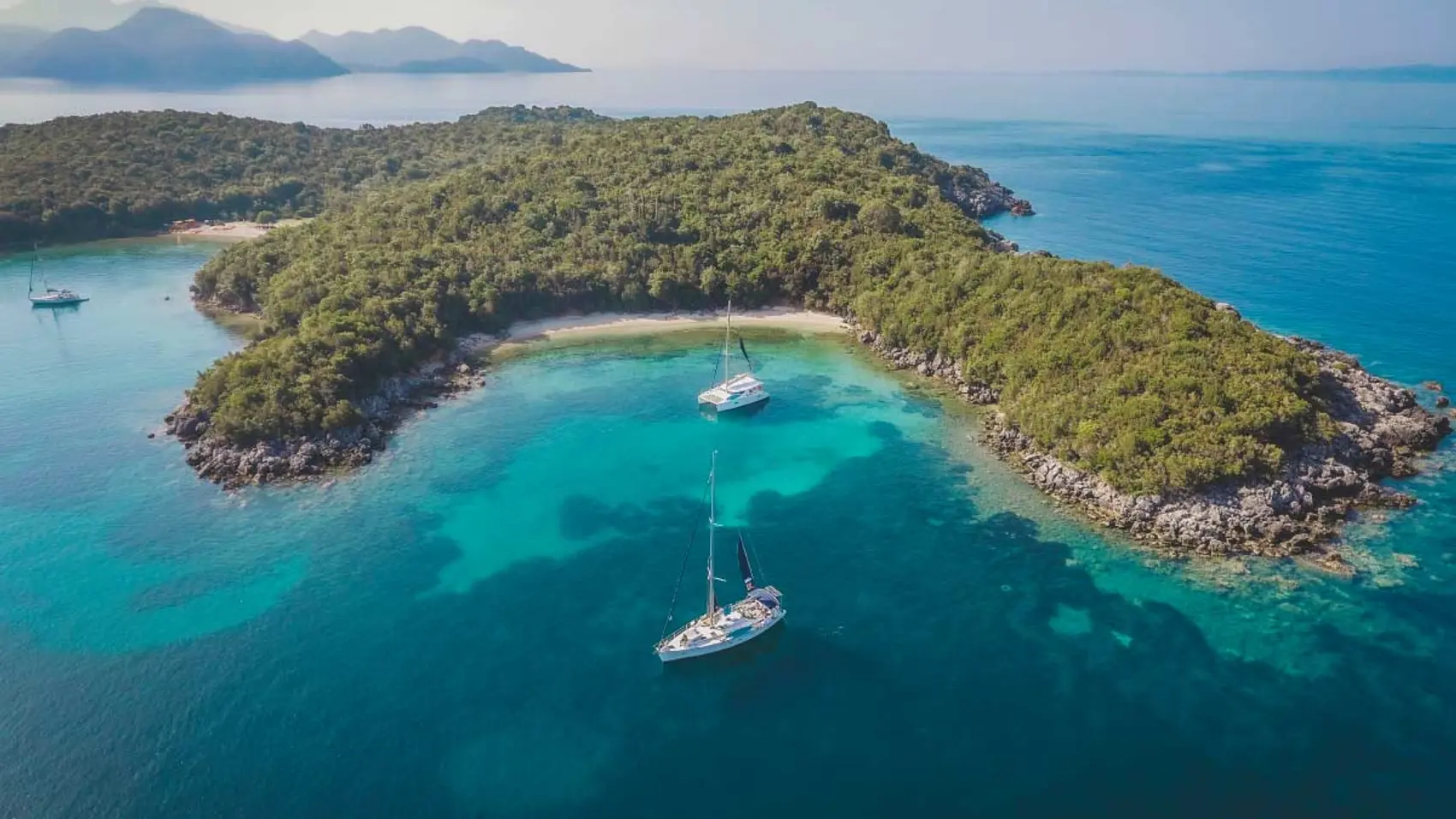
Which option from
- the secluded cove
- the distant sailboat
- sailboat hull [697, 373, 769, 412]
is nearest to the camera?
the secluded cove

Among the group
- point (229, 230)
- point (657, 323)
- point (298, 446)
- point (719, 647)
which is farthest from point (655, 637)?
point (229, 230)

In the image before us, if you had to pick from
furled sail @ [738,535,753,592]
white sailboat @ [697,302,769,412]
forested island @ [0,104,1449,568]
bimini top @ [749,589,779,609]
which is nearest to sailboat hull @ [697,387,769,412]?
white sailboat @ [697,302,769,412]

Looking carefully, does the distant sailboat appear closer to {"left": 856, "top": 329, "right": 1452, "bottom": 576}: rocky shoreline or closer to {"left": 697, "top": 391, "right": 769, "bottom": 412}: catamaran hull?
{"left": 697, "top": 391, "right": 769, "bottom": 412}: catamaran hull

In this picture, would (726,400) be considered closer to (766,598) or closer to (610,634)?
(766,598)

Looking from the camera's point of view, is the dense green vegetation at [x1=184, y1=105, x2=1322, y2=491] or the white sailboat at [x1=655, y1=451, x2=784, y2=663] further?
the dense green vegetation at [x1=184, y1=105, x2=1322, y2=491]

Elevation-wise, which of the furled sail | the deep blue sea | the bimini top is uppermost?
the furled sail

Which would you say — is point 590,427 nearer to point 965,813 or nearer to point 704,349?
point 704,349
